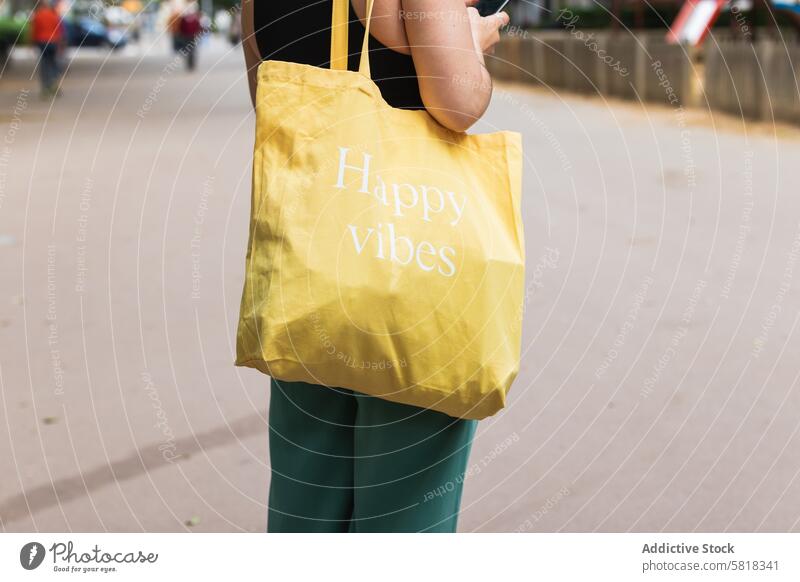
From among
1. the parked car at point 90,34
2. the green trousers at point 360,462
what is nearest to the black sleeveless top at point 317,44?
the green trousers at point 360,462

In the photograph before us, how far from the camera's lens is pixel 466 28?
1.51m

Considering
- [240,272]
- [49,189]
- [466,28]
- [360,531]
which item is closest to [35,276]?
[240,272]

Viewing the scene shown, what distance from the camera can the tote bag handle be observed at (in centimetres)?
155

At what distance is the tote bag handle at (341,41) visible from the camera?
1.55 m

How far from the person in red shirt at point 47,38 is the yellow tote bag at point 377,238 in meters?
16.6

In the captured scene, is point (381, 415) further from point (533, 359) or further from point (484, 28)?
point (533, 359)

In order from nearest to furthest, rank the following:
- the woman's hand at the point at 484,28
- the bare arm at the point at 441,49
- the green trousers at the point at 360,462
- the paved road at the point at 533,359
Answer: the bare arm at the point at 441,49 → the woman's hand at the point at 484,28 → the green trousers at the point at 360,462 → the paved road at the point at 533,359

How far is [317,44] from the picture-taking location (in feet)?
5.46

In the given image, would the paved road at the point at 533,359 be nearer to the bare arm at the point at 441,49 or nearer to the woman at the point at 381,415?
the woman at the point at 381,415

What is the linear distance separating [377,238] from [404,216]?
0.05m

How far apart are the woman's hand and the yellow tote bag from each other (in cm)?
14

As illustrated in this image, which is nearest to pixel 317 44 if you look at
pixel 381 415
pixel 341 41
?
pixel 341 41
